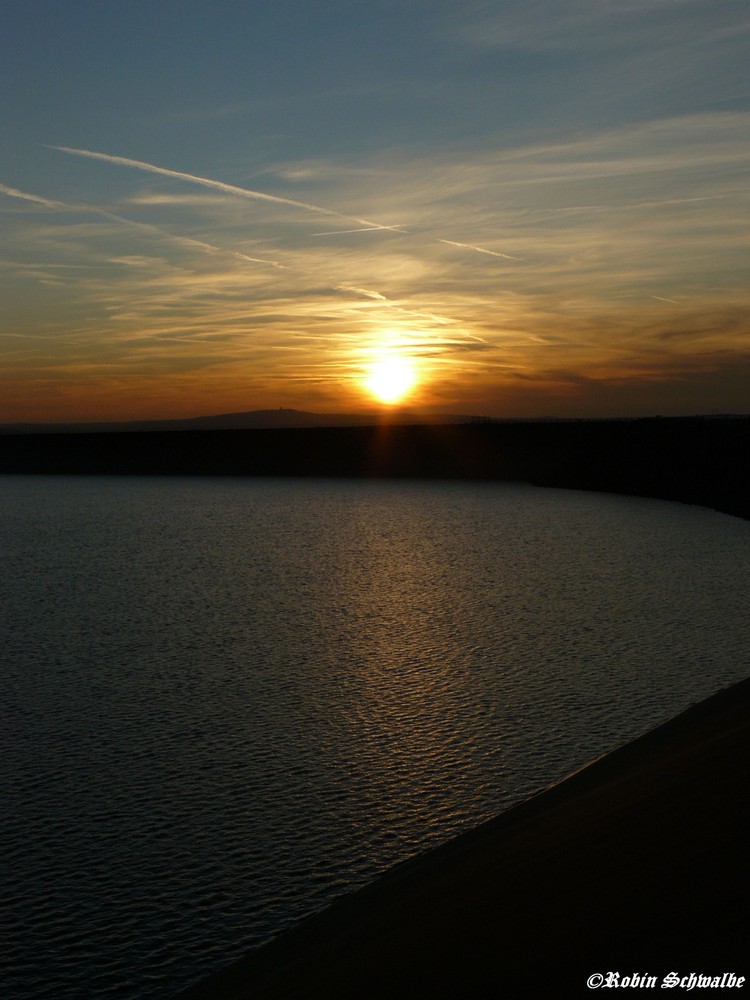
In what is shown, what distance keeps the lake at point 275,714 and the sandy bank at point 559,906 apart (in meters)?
0.97

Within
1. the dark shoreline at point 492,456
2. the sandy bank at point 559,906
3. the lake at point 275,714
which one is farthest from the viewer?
the dark shoreline at point 492,456

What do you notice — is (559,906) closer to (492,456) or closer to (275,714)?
(275,714)

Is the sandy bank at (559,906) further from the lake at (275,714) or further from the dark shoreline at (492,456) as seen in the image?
the dark shoreline at (492,456)

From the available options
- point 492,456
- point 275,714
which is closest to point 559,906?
point 275,714

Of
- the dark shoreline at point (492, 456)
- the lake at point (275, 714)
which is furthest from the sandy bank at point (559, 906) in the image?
the dark shoreline at point (492, 456)

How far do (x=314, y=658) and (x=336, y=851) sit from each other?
34.4 ft

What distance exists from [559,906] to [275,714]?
33.4ft

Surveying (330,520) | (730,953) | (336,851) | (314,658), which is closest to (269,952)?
(336,851)

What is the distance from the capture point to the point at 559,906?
7.05m

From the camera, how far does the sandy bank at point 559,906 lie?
585cm

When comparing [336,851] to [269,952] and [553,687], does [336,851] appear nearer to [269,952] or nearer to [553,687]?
[269,952]

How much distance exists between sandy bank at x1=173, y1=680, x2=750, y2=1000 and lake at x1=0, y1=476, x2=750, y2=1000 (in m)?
0.97

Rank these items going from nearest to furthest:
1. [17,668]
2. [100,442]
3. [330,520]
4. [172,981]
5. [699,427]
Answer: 1. [172,981]
2. [17,668]
3. [330,520]
4. [699,427]
5. [100,442]

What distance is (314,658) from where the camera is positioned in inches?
845
